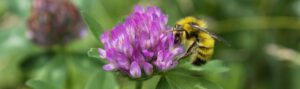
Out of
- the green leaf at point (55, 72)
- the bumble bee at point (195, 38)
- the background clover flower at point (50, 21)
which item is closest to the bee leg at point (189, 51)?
the bumble bee at point (195, 38)

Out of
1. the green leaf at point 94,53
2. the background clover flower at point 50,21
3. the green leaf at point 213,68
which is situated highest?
the background clover flower at point 50,21

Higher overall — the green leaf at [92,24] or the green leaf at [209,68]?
the green leaf at [92,24]

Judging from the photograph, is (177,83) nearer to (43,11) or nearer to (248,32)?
(43,11)

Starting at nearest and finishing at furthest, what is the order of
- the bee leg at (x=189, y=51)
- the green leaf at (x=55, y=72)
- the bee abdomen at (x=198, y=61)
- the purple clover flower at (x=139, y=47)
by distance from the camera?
the purple clover flower at (x=139, y=47), the bee leg at (x=189, y=51), the bee abdomen at (x=198, y=61), the green leaf at (x=55, y=72)

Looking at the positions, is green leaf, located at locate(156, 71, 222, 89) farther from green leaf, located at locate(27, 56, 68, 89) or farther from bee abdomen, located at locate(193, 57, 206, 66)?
green leaf, located at locate(27, 56, 68, 89)

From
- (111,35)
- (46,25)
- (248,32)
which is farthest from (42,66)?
(248,32)

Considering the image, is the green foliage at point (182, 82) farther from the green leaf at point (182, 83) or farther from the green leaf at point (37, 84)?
the green leaf at point (37, 84)

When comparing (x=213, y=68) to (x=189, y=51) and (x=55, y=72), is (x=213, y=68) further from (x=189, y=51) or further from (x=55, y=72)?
(x=55, y=72)
